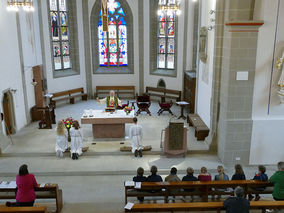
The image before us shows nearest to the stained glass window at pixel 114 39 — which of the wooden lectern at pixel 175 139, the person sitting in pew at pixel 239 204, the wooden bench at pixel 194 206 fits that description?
the wooden lectern at pixel 175 139

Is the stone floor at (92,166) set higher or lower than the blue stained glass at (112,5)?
lower

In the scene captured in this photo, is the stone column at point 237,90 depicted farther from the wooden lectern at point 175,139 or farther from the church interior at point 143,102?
the wooden lectern at point 175,139

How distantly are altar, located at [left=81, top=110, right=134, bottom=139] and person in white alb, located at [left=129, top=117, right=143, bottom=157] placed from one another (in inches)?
44.4

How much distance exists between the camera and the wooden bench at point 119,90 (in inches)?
719

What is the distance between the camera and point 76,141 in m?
10.5

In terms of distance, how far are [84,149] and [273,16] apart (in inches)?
286

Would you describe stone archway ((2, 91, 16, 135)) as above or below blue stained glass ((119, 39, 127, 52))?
below

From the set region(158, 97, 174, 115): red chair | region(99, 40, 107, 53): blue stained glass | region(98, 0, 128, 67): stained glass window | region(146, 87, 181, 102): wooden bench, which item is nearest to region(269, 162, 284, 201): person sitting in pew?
region(158, 97, 174, 115): red chair

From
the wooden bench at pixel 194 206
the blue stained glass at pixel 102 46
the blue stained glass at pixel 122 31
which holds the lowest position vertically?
the wooden bench at pixel 194 206

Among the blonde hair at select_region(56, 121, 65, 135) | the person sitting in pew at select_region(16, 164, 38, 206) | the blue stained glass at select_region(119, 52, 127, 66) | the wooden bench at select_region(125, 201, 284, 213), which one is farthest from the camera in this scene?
the blue stained glass at select_region(119, 52, 127, 66)

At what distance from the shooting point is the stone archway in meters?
12.0

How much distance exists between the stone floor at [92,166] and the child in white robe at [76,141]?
0.21 metres

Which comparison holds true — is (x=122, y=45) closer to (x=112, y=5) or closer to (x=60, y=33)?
(x=112, y=5)

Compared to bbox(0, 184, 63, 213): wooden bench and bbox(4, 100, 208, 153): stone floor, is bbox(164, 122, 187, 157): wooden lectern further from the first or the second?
bbox(0, 184, 63, 213): wooden bench
